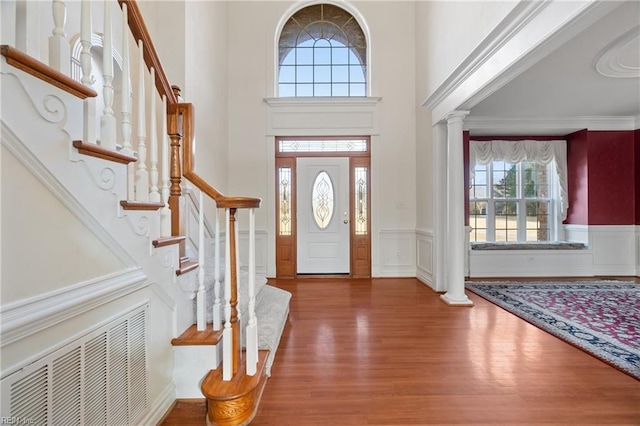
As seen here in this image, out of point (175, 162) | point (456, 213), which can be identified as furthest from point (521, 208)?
point (175, 162)

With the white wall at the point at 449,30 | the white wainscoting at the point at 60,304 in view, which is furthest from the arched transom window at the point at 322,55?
the white wainscoting at the point at 60,304

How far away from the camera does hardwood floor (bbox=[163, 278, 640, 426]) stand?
151 centimetres

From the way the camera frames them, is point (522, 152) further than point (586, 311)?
Yes

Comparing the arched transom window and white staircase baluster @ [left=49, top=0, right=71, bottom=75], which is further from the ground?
the arched transom window

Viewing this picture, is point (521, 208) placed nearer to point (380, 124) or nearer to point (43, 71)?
point (380, 124)

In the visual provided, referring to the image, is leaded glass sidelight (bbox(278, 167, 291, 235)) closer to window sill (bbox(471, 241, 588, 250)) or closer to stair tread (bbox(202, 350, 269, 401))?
window sill (bbox(471, 241, 588, 250))

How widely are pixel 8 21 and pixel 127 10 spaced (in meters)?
0.65

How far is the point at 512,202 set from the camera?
5.27 metres

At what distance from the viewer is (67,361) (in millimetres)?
973

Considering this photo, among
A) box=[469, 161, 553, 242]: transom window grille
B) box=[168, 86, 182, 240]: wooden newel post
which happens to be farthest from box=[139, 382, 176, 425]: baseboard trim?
box=[469, 161, 553, 242]: transom window grille

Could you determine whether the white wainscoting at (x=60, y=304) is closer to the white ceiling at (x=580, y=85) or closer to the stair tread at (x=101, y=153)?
the stair tread at (x=101, y=153)

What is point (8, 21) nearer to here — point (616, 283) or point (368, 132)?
point (368, 132)

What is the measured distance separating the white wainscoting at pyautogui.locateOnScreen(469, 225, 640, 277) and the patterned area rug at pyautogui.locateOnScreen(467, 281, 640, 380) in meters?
0.48

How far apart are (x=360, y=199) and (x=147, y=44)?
3663mm
